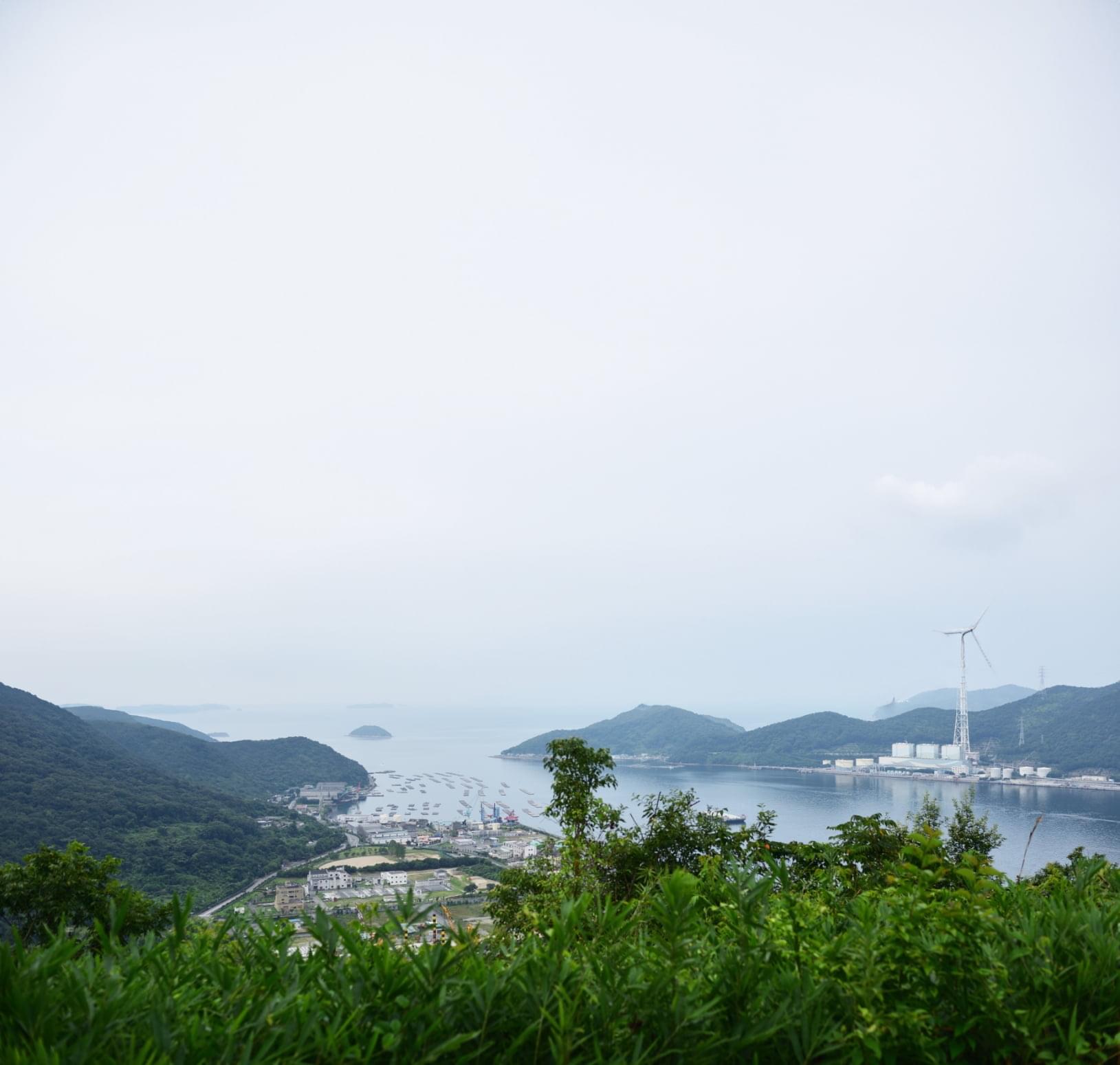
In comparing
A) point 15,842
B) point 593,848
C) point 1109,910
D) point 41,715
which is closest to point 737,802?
point 15,842

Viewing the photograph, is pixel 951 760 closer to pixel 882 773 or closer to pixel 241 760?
A: pixel 882 773

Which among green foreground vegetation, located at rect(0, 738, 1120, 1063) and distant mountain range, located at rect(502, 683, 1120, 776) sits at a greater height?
green foreground vegetation, located at rect(0, 738, 1120, 1063)

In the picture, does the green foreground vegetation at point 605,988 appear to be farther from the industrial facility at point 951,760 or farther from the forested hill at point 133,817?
the industrial facility at point 951,760

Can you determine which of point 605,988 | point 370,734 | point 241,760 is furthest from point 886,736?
point 370,734

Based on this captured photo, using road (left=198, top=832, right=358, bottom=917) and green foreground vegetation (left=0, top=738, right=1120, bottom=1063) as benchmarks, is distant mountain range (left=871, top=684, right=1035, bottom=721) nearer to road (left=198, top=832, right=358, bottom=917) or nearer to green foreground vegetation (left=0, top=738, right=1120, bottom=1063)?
road (left=198, top=832, right=358, bottom=917)

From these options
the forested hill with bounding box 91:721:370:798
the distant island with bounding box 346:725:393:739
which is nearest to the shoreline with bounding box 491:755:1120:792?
the forested hill with bounding box 91:721:370:798

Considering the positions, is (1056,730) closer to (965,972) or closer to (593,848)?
(593,848)

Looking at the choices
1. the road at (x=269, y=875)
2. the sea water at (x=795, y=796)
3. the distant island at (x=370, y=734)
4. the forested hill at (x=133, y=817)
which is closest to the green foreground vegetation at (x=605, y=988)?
the sea water at (x=795, y=796)
